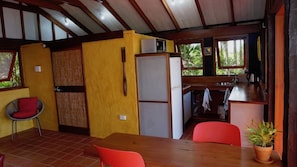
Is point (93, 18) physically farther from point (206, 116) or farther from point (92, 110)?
point (206, 116)

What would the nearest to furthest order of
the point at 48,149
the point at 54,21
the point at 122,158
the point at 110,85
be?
the point at 122,158 → the point at 48,149 → the point at 110,85 → the point at 54,21

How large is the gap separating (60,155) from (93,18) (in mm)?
3520

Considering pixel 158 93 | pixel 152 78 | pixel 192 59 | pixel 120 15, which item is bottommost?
pixel 158 93

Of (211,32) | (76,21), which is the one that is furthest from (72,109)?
(211,32)

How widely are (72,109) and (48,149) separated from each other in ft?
3.28

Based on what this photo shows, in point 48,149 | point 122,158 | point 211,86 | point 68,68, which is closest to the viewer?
point 122,158

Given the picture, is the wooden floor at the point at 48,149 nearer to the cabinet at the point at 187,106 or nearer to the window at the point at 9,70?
the cabinet at the point at 187,106

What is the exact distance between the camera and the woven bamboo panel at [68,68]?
4.42 meters

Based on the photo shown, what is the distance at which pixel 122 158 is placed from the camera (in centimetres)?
133

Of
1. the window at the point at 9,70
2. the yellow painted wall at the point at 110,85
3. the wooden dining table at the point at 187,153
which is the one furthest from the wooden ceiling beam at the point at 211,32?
the wooden dining table at the point at 187,153

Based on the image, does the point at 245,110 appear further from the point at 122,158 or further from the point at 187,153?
the point at 122,158

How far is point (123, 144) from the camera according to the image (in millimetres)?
→ 1857

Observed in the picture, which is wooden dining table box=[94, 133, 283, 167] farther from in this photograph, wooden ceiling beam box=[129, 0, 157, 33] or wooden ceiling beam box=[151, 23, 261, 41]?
wooden ceiling beam box=[151, 23, 261, 41]

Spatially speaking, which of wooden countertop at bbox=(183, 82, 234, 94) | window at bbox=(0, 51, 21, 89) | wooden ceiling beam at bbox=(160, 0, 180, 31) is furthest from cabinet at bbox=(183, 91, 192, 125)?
window at bbox=(0, 51, 21, 89)
